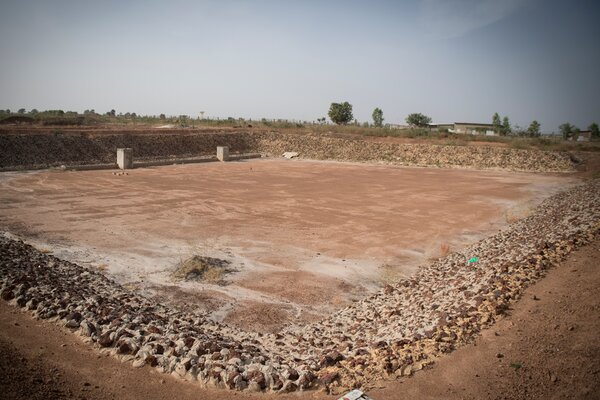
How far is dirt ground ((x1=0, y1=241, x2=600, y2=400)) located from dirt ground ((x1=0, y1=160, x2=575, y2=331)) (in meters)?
3.00

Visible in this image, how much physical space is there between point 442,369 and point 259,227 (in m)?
11.3

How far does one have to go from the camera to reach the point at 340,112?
82875 mm

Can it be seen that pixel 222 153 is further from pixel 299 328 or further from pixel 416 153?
pixel 299 328

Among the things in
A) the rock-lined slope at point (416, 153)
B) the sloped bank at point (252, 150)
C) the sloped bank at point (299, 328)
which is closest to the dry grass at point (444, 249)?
the sloped bank at point (299, 328)

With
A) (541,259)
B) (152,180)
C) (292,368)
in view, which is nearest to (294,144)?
(152,180)

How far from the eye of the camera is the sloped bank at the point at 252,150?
108ft

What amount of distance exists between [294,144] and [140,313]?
144ft

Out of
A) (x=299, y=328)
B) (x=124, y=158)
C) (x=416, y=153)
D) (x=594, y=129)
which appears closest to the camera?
(x=299, y=328)

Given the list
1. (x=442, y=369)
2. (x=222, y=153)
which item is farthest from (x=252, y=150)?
(x=442, y=369)

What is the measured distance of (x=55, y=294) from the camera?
7773 millimetres

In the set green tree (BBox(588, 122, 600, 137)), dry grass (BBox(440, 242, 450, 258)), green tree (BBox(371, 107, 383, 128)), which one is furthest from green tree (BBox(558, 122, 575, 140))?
dry grass (BBox(440, 242, 450, 258))

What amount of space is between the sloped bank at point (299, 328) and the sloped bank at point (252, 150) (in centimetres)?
2644

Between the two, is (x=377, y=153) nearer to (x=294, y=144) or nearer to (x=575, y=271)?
(x=294, y=144)

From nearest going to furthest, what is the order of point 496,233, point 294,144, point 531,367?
point 531,367 → point 496,233 → point 294,144
